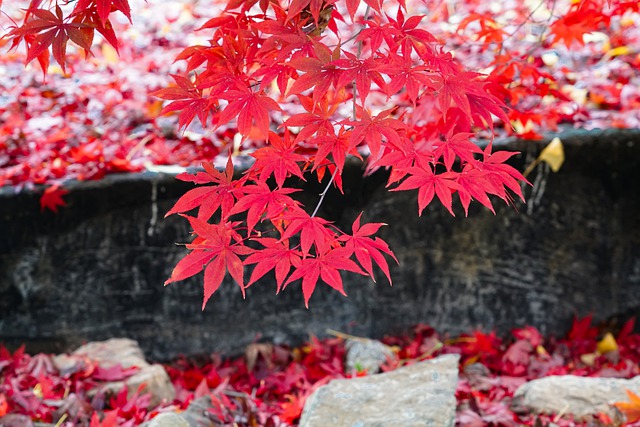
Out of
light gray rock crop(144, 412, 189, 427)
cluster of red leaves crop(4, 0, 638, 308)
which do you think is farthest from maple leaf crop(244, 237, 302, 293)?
light gray rock crop(144, 412, 189, 427)

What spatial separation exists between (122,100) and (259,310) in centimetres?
135

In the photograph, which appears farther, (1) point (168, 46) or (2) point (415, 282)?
(1) point (168, 46)

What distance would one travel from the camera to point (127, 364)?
267 centimetres

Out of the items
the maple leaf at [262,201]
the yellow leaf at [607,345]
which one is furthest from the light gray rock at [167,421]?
the yellow leaf at [607,345]

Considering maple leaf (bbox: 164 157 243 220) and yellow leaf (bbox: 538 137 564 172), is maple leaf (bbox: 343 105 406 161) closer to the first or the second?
maple leaf (bbox: 164 157 243 220)

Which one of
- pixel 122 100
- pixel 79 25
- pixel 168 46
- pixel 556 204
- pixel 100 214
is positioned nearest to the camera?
pixel 79 25

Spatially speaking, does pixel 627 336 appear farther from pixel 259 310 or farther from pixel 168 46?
pixel 168 46

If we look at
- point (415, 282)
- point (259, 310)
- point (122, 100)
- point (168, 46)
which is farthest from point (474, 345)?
point (168, 46)

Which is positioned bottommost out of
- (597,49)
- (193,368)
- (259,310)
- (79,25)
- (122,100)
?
(193,368)

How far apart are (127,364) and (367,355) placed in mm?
Answer: 1044

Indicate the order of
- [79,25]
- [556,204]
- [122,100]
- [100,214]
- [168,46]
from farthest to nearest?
1. [168,46]
2. [122,100]
3. [556,204]
4. [100,214]
5. [79,25]

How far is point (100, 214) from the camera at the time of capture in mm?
2977

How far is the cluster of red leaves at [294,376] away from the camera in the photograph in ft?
7.46

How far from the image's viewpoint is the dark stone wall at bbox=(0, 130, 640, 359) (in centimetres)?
298
